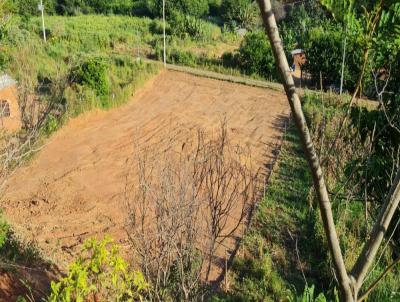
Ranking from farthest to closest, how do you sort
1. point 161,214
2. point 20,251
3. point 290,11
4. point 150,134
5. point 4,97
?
point 290,11, point 150,134, point 4,97, point 20,251, point 161,214

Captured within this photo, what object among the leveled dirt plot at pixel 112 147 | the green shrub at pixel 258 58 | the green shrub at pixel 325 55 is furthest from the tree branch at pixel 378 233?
the green shrub at pixel 258 58

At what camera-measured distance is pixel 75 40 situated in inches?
840

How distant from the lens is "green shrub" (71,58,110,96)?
13.3 m

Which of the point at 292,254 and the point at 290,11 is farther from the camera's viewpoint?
the point at 290,11

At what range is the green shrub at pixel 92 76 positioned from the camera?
13.3m

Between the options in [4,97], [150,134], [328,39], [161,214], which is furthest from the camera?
[328,39]

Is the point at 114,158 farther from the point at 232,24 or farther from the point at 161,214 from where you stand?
the point at 232,24

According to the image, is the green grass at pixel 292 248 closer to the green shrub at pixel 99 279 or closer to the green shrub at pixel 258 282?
the green shrub at pixel 258 282

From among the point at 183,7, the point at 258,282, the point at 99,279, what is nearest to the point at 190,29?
the point at 183,7

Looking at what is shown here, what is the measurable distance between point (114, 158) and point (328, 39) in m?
8.98

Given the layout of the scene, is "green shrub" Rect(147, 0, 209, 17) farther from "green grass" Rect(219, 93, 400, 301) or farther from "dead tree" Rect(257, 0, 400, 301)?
"dead tree" Rect(257, 0, 400, 301)

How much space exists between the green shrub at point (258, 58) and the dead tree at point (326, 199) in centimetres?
1570

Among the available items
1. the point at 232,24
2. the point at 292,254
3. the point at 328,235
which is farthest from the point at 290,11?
the point at 328,235

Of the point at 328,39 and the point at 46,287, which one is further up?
the point at 328,39
